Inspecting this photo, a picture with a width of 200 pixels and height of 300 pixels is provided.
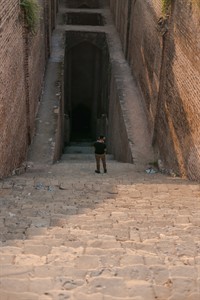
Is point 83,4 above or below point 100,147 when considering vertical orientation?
above

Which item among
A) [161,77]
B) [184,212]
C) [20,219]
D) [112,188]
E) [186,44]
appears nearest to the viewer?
[20,219]

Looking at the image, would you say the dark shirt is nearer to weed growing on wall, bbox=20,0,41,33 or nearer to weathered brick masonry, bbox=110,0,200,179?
weathered brick masonry, bbox=110,0,200,179

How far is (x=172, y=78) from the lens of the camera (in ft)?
31.7

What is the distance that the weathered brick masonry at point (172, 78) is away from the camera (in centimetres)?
789

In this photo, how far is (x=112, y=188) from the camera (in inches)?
293

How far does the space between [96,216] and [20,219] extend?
106cm

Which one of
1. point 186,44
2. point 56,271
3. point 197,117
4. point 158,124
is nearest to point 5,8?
point 186,44

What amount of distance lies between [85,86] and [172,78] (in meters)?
14.3

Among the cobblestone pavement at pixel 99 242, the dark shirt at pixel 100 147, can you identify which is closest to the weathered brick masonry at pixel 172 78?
the cobblestone pavement at pixel 99 242

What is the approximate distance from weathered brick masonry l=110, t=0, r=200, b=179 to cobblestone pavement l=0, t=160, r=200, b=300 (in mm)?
1422

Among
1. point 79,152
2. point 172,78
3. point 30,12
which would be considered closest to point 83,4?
point 79,152

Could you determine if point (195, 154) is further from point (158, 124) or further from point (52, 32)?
point (52, 32)

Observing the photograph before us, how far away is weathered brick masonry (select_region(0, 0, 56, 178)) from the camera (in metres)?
7.78

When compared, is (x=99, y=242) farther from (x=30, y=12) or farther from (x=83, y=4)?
(x=83, y=4)
